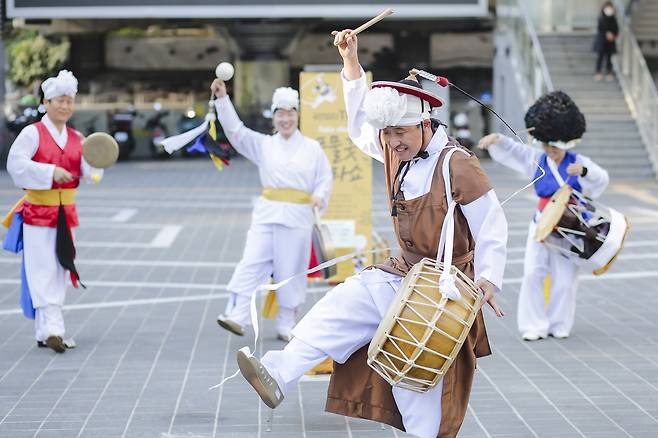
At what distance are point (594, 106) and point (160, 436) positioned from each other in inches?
771

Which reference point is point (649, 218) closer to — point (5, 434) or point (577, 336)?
point (577, 336)

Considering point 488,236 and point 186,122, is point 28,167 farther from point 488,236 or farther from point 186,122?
point 186,122

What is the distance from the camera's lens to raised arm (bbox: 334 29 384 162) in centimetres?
538

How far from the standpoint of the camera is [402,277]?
5.23 m

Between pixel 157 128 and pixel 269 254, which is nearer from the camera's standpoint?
pixel 269 254

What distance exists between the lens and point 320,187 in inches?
340

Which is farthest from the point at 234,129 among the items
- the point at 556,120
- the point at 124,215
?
the point at 124,215

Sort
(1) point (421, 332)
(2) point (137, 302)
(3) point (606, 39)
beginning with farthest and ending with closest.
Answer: (3) point (606, 39), (2) point (137, 302), (1) point (421, 332)

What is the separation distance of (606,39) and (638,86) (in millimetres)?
1236

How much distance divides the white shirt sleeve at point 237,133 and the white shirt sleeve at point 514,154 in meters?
1.67

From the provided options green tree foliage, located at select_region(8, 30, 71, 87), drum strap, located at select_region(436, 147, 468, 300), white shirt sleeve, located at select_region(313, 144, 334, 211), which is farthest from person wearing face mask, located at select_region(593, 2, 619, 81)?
drum strap, located at select_region(436, 147, 468, 300)

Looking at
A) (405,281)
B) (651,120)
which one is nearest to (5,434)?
(405,281)

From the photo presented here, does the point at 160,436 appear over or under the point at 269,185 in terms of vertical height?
under

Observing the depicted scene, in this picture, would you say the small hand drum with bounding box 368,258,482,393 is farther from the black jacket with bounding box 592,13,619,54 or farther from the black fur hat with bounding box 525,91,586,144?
the black jacket with bounding box 592,13,619,54
